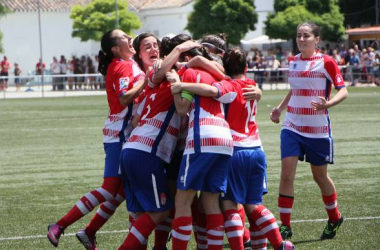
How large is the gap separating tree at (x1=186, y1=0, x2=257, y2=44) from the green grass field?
1317 inches

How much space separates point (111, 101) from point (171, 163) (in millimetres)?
935

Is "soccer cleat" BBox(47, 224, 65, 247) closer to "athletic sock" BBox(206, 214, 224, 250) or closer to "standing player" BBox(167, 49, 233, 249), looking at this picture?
"standing player" BBox(167, 49, 233, 249)

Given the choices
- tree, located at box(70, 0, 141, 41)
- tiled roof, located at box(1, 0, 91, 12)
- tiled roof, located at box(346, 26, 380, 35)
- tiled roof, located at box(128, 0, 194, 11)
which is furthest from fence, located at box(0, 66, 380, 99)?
tiled roof, located at box(128, 0, 194, 11)

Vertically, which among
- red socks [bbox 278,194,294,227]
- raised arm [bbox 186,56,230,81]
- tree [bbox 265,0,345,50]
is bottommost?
red socks [bbox 278,194,294,227]

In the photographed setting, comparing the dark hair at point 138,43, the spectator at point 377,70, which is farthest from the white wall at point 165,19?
the dark hair at point 138,43

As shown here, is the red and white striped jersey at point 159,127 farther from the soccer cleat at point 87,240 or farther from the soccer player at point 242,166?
the soccer cleat at point 87,240

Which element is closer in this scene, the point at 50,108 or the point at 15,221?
the point at 15,221

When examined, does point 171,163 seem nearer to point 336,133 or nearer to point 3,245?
point 3,245

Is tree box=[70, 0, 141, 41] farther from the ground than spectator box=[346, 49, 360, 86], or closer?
farther from the ground

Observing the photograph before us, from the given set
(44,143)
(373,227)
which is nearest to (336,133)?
(44,143)

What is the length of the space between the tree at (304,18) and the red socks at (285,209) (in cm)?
4411

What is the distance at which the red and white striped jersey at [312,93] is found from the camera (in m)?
8.42

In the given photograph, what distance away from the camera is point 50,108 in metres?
29.2

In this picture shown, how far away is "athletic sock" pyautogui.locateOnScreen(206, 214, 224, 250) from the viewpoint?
6.73 m
